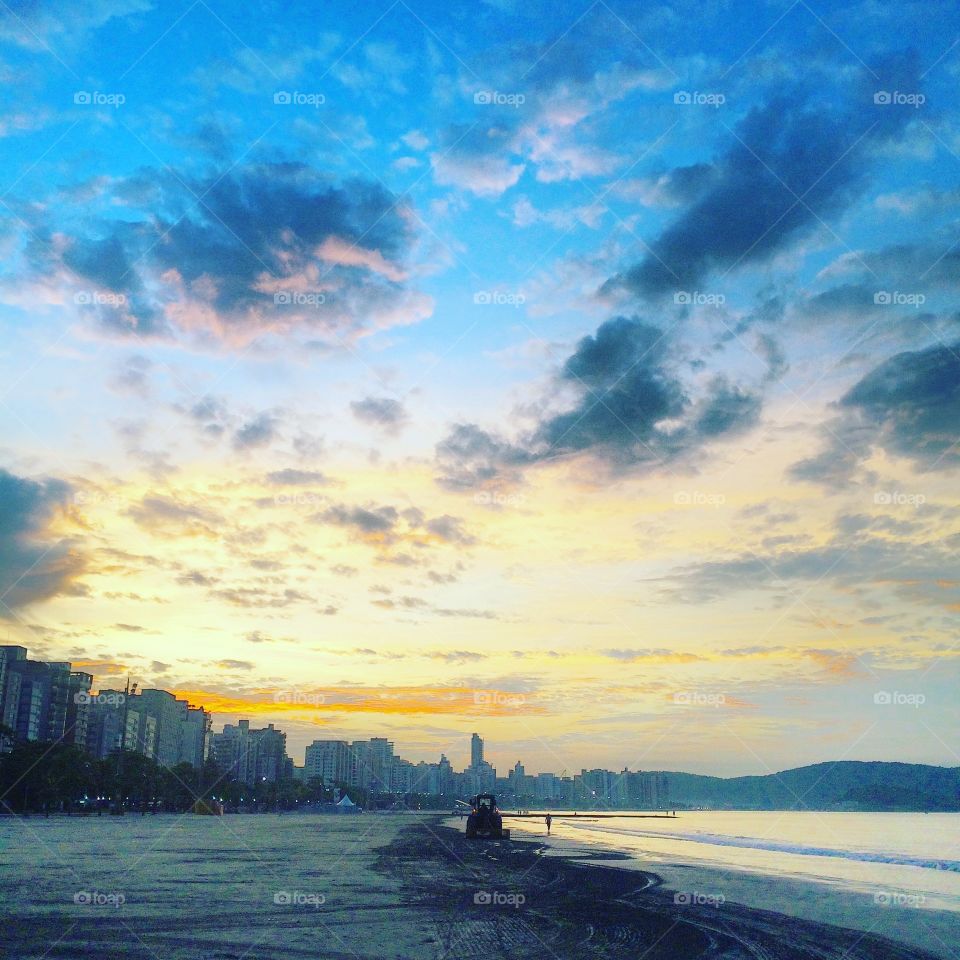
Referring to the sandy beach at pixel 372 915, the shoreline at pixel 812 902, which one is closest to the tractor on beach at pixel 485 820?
the shoreline at pixel 812 902

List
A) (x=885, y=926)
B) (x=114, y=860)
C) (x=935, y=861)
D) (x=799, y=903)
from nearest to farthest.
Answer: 1. (x=885, y=926)
2. (x=799, y=903)
3. (x=114, y=860)
4. (x=935, y=861)

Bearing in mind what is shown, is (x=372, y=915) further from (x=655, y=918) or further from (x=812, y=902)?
(x=812, y=902)

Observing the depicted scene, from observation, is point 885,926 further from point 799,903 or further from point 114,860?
point 114,860

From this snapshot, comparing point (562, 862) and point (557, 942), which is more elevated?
point (557, 942)

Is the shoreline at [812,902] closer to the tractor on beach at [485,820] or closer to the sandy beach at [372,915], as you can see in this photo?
the sandy beach at [372,915]

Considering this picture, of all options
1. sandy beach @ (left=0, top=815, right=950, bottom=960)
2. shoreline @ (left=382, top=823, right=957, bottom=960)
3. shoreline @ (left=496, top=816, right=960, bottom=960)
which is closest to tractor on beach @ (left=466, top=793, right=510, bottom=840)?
shoreline @ (left=496, top=816, right=960, bottom=960)

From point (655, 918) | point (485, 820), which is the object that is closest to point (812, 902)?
point (655, 918)

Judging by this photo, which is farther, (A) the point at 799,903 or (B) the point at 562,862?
(B) the point at 562,862

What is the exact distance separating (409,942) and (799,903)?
19659 mm

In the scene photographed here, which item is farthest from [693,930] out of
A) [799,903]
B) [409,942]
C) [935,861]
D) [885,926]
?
[935,861]

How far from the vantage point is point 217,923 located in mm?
20688

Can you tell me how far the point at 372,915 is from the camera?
75.3 ft

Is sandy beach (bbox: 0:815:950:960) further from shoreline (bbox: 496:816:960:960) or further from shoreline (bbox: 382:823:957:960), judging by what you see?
shoreline (bbox: 496:816:960:960)

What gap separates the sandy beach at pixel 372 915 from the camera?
18000mm
